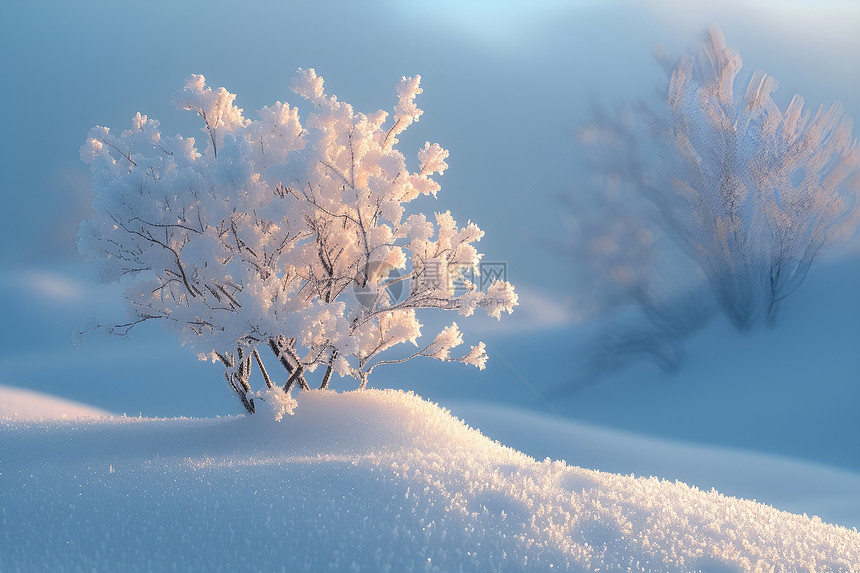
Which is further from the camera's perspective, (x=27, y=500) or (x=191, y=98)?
(x=191, y=98)

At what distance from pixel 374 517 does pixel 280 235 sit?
2.94 meters

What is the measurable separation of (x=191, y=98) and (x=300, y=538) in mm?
4079

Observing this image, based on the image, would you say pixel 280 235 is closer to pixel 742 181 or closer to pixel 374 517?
pixel 374 517

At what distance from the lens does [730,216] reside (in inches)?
428

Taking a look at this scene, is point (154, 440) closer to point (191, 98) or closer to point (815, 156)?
point (191, 98)

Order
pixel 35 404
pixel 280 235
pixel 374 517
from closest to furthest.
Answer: pixel 374 517
pixel 280 235
pixel 35 404

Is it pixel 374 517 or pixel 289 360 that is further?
pixel 289 360

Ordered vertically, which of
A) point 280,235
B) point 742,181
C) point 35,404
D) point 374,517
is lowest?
point 374,517

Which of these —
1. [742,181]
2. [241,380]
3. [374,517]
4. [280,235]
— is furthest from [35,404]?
[742,181]

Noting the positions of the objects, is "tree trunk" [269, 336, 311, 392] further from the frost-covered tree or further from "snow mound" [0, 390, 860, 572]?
the frost-covered tree

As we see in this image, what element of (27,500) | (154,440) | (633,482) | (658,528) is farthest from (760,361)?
(27,500)

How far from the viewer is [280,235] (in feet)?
19.0

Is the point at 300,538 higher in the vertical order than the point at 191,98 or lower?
lower

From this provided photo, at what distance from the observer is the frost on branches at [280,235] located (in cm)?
520
